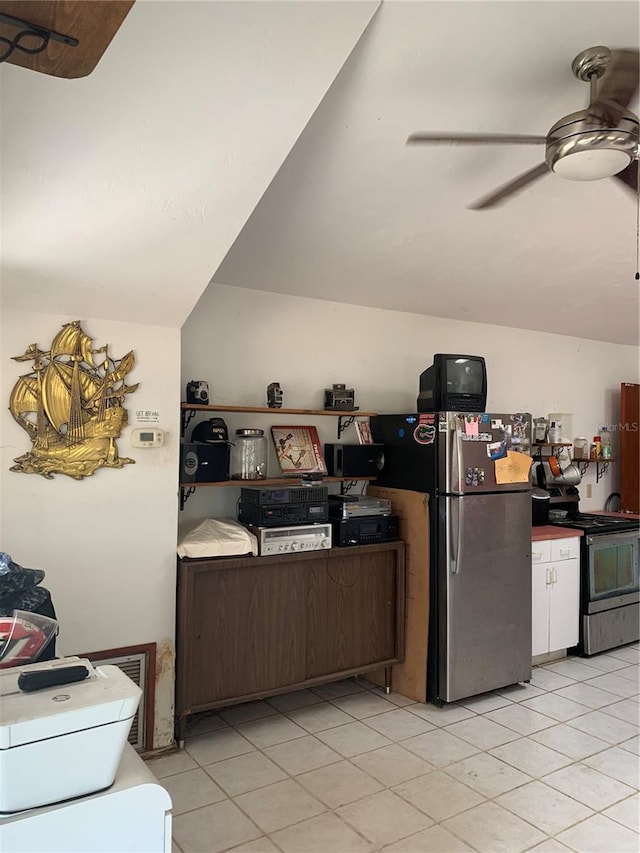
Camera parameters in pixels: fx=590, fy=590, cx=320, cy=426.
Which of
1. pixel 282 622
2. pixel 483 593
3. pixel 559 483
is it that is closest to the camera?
pixel 282 622

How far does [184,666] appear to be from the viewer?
2824 millimetres

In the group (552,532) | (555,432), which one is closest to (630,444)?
(555,432)

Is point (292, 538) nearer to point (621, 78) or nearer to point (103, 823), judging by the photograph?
point (103, 823)

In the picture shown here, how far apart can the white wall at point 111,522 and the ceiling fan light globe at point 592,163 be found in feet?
6.05

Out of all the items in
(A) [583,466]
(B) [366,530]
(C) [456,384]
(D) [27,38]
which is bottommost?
(B) [366,530]

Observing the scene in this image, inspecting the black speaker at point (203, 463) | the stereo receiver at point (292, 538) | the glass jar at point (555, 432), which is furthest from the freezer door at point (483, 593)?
the glass jar at point (555, 432)

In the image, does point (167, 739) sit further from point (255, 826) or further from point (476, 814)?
point (476, 814)

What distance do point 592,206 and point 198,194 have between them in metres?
1.73

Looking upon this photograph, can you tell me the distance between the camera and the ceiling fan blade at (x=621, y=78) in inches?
59.9

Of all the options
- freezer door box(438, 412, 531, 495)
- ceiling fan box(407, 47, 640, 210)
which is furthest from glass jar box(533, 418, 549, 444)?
ceiling fan box(407, 47, 640, 210)

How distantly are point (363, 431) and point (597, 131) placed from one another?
254 centimetres

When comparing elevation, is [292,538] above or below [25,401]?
below

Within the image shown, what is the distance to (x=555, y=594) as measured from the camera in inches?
160

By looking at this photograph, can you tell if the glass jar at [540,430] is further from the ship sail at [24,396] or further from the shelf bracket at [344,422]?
the ship sail at [24,396]
